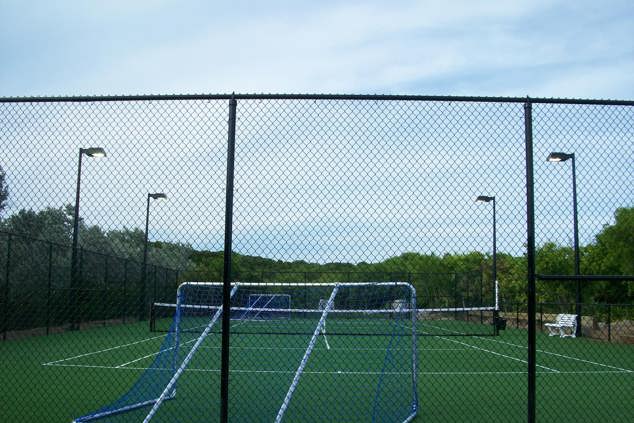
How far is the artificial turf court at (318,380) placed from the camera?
8.18 m

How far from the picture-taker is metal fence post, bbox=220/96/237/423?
5.08 metres

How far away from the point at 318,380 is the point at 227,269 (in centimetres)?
648

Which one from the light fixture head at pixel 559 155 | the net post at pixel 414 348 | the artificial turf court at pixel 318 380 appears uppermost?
the light fixture head at pixel 559 155

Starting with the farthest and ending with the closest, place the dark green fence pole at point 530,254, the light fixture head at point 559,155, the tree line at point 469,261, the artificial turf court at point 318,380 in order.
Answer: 1. the tree line at point 469,261
2. the artificial turf court at point 318,380
3. the light fixture head at point 559,155
4. the dark green fence pole at point 530,254

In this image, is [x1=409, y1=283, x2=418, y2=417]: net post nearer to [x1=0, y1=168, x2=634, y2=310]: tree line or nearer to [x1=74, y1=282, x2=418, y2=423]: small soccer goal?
[x1=74, y1=282, x2=418, y2=423]: small soccer goal

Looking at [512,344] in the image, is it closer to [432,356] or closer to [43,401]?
[432,356]

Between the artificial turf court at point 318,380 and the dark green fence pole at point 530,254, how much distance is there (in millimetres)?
2613

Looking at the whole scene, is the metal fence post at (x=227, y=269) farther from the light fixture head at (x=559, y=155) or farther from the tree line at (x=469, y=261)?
the tree line at (x=469, y=261)

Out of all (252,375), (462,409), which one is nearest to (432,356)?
(252,375)

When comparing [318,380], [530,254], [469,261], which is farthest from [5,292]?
[469,261]

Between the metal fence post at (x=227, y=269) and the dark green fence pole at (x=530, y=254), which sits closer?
the metal fence post at (x=227, y=269)

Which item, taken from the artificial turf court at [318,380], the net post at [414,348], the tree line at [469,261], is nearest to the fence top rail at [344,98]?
the net post at [414,348]

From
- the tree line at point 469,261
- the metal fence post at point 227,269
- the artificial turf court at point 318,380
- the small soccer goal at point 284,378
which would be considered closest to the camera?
the metal fence post at point 227,269

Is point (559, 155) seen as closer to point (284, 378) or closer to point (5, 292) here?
point (284, 378)
